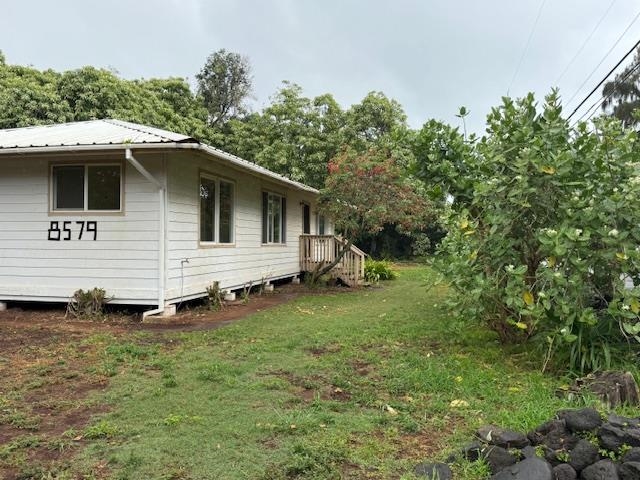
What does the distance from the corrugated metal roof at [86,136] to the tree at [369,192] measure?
4182mm

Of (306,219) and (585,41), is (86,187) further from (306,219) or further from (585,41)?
(585,41)

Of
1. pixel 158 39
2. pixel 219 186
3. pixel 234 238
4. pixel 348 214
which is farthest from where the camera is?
pixel 158 39

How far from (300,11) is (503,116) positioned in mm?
9958

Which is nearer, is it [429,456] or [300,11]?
[429,456]

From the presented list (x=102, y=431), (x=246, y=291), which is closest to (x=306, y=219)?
(x=246, y=291)

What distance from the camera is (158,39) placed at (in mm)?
25562

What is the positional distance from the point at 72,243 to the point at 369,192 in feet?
20.3

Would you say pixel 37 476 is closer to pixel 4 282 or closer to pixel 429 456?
pixel 429 456

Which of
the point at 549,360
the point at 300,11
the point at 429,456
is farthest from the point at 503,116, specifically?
the point at 300,11

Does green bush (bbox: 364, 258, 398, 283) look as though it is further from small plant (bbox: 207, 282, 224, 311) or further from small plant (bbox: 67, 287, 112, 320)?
small plant (bbox: 67, 287, 112, 320)

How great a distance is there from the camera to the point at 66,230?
8273mm

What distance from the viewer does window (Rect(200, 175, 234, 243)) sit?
30.5 ft

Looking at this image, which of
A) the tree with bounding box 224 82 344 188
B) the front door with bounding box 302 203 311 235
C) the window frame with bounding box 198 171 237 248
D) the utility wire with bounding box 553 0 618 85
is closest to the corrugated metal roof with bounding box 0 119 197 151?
the window frame with bounding box 198 171 237 248

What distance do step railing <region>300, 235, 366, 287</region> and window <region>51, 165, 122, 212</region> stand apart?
648 cm
